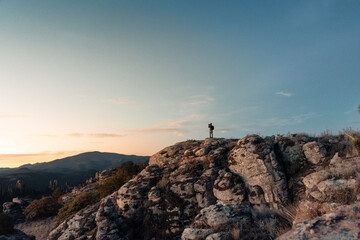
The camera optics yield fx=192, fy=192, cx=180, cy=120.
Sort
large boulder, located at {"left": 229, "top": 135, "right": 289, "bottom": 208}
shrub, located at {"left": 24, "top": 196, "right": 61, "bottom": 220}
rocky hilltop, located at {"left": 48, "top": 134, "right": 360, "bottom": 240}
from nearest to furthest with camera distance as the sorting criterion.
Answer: rocky hilltop, located at {"left": 48, "top": 134, "right": 360, "bottom": 240}, large boulder, located at {"left": 229, "top": 135, "right": 289, "bottom": 208}, shrub, located at {"left": 24, "top": 196, "right": 61, "bottom": 220}

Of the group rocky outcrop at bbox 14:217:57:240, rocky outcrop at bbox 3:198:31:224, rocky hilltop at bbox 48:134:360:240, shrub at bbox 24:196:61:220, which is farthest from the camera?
rocky outcrop at bbox 3:198:31:224

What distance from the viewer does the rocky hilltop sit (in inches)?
327

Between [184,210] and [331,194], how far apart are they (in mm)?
8633

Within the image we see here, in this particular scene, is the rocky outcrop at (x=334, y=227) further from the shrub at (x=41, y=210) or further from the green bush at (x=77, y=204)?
the shrub at (x=41, y=210)

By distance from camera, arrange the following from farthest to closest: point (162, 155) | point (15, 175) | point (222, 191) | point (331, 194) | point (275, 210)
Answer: point (15, 175)
point (162, 155)
point (222, 191)
point (275, 210)
point (331, 194)

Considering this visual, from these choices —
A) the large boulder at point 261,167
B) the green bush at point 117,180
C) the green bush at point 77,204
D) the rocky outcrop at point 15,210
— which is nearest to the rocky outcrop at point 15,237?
the green bush at point 77,204

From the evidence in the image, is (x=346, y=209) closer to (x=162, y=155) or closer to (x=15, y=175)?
(x=162, y=155)

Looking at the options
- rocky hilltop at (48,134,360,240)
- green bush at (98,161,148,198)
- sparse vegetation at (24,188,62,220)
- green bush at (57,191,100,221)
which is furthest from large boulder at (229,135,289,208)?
sparse vegetation at (24,188,62,220)

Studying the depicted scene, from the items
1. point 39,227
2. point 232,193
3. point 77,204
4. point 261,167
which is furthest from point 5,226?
point 261,167

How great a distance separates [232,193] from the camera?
41.1 feet

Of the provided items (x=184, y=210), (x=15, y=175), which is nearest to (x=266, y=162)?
(x=184, y=210)

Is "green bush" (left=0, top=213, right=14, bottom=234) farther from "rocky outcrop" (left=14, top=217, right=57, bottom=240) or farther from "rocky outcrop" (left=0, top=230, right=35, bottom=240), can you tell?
"rocky outcrop" (left=14, top=217, right=57, bottom=240)

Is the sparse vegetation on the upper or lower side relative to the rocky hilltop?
lower

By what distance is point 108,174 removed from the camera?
44.1 meters
